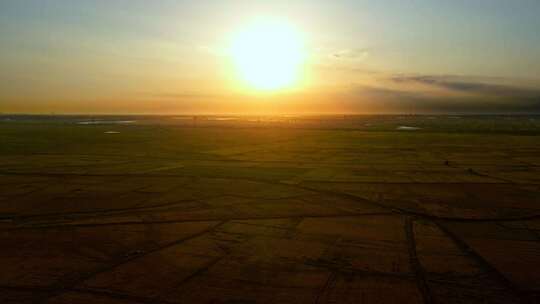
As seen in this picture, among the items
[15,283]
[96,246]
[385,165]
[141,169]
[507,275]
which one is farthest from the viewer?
[385,165]

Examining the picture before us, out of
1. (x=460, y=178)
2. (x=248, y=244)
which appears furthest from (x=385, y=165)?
(x=248, y=244)

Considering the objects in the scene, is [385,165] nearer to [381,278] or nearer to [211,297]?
[381,278]

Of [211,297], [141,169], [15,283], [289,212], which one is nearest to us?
[211,297]

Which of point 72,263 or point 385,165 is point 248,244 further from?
point 385,165

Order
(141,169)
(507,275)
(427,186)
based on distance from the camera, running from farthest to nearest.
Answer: (141,169) < (427,186) < (507,275)

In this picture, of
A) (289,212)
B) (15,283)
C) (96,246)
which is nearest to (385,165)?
(289,212)

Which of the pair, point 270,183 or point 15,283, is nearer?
point 15,283

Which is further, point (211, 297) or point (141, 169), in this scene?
point (141, 169)

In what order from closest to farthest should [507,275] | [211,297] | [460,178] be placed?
1. [211,297]
2. [507,275]
3. [460,178]
